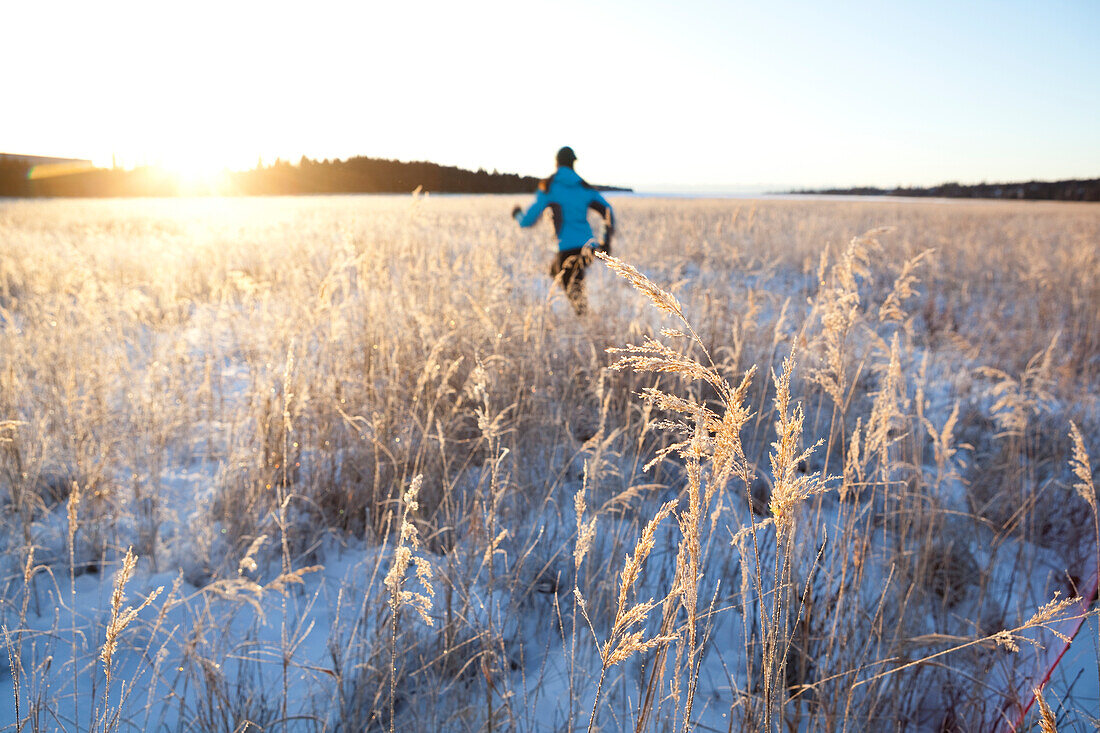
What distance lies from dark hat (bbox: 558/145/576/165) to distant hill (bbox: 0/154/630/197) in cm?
4357

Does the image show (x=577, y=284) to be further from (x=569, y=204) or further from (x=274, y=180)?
(x=274, y=180)

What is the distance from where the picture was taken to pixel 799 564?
6.47 ft

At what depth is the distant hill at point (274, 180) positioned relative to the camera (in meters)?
48.7

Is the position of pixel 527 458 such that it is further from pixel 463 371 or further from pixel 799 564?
pixel 799 564

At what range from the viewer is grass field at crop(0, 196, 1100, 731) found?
138cm

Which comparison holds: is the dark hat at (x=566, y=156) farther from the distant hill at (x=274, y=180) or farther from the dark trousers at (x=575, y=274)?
the distant hill at (x=274, y=180)

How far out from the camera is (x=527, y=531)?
7.81 feet

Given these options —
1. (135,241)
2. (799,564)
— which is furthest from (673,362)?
(135,241)

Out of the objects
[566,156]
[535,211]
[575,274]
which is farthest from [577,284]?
[566,156]

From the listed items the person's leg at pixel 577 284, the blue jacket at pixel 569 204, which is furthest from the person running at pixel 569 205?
the person's leg at pixel 577 284

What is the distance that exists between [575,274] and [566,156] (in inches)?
55.1

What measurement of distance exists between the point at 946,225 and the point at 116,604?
19.5 m

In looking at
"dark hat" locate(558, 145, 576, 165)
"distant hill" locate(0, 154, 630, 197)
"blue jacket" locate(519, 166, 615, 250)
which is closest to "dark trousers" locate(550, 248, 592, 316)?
"blue jacket" locate(519, 166, 615, 250)

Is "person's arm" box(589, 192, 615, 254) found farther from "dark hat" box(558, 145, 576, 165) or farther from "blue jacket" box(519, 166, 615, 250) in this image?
"dark hat" box(558, 145, 576, 165)
